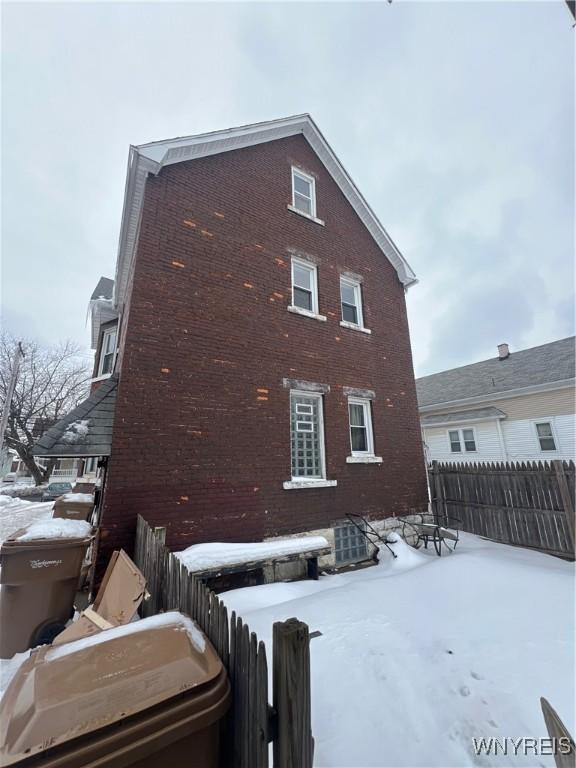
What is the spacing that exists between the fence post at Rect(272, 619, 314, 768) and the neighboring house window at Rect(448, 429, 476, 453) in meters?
19.7

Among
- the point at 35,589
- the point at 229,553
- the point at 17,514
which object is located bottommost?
the point at 17,514

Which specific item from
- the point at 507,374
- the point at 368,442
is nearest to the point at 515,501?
the point at 368,442

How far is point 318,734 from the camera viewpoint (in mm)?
2619

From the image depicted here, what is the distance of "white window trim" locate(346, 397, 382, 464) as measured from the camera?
873 centimetres

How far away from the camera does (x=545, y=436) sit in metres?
16.3

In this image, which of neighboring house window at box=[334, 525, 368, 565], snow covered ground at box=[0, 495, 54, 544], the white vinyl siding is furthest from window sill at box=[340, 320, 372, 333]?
the white vinyl siding

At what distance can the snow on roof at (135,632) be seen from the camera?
6.06ft

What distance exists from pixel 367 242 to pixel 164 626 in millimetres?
11791

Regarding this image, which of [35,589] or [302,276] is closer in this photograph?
[35,589]

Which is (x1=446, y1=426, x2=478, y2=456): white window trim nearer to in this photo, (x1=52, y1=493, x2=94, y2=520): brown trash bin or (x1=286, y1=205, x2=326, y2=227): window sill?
(x1=286, y1=205, x2=326, y2=227): window sill

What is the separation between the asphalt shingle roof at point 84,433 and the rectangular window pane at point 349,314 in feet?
22.1

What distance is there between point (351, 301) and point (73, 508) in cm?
911

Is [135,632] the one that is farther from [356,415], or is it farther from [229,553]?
[356,415]

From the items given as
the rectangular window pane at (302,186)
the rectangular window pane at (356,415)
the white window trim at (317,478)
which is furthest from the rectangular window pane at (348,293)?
the white window trim at (317,478)
